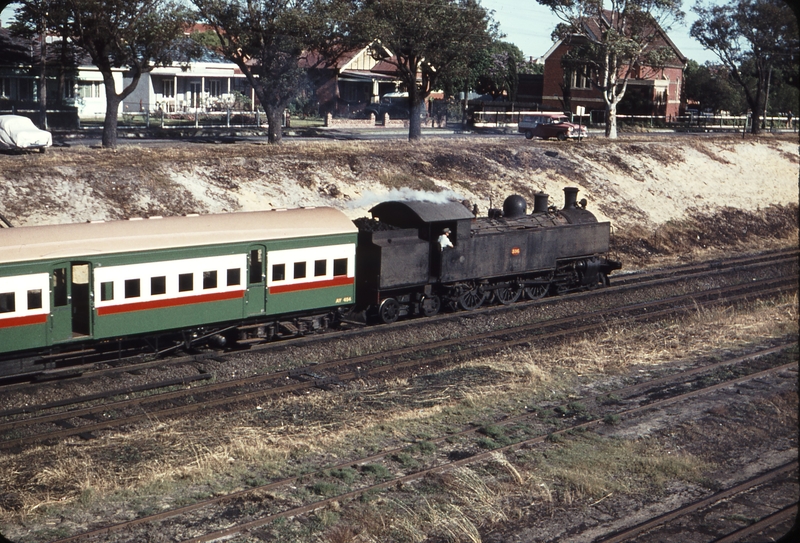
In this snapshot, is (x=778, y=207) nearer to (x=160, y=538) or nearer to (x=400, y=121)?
(x=400, y=121)

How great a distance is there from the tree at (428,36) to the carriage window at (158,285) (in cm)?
2767

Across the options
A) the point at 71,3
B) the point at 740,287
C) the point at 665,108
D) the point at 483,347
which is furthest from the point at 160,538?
the point at 665,108

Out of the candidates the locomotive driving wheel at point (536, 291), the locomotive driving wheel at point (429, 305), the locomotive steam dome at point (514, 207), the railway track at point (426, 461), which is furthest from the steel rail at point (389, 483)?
the locomotive steam dome at point (514, 207)

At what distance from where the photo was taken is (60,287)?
55.3 feet

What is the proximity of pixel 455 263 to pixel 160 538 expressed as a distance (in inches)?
525

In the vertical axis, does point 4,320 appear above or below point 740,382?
above

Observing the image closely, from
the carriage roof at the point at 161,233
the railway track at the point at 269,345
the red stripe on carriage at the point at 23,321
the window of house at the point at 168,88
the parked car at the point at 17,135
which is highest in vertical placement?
the window of house at the point at 168,88

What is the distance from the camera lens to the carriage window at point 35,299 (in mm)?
16219

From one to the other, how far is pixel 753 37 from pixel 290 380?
5838 cm

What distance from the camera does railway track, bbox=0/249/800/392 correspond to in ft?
57.0

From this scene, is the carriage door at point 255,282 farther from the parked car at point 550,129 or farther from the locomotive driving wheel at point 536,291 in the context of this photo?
the parked car at point 550,129

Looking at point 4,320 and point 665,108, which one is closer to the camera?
point 4,320

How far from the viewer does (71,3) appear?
107 ft

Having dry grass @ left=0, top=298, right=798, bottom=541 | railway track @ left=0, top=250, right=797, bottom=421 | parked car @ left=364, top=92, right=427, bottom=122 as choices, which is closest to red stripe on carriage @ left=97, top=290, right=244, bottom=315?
railway track @ left=0, top=250, right=797, bottom=421
